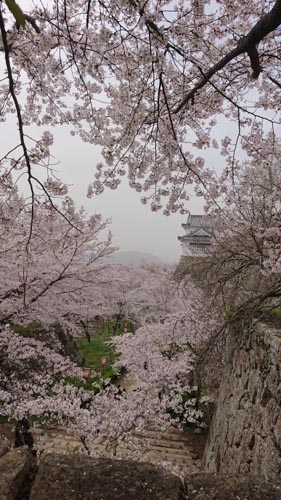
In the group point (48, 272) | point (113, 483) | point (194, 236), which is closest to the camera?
point (113, 483)

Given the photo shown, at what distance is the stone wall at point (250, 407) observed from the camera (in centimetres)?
411

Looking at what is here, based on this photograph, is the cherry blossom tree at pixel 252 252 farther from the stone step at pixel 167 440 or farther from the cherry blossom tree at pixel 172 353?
the stone step at pixel 167 440

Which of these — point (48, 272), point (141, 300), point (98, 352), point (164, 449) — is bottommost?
point (164, 449)

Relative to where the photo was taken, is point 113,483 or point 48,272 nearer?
point 113,483

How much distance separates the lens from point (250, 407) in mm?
4848

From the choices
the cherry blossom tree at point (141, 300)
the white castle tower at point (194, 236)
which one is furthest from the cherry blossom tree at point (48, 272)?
the white castle tower at point (194, 236)

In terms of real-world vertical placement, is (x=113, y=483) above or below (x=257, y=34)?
below

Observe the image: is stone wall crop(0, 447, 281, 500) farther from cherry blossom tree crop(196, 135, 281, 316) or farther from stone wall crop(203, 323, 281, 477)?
cherry blossom tree crop(196, 135, 281, 316)

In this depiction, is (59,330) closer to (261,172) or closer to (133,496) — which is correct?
(261,172)

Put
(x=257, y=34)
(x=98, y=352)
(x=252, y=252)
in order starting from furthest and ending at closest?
(x=98, y=352), (x=252, y=252), (x=257, y=34)

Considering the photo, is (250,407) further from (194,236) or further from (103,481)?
(194,236)

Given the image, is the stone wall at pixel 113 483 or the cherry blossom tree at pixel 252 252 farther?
the cherry blossom tree at pixel 252 252

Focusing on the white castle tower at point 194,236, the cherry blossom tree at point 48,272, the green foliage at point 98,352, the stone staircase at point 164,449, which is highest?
the white castle tower at point 194,236

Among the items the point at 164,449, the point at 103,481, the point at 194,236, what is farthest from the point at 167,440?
the point at 194,236
